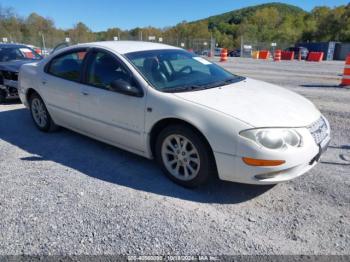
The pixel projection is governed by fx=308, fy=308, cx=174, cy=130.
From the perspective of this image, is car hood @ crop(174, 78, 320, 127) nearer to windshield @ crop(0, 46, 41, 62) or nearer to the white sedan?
the white sedan

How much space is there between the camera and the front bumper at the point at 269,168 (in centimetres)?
289

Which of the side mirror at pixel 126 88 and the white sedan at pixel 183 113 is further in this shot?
the side mirror at pixel 126 88

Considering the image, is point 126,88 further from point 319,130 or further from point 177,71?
point 319,130

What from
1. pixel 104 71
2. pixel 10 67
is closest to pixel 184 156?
pixel 104 71

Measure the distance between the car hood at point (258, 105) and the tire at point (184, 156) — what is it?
1.24 ft

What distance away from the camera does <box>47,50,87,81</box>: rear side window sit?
4.41 m

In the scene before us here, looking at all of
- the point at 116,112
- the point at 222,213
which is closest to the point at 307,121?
the point at 222,213

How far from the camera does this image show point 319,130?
3.29m

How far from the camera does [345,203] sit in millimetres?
3135

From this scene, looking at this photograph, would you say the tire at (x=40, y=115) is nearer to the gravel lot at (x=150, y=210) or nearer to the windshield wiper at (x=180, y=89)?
the gravel lot at (x=150, y=210)

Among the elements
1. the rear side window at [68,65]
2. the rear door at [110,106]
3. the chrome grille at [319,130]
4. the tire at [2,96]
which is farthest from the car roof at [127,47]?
the tire at [2,96]

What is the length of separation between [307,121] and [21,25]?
53.1 metres

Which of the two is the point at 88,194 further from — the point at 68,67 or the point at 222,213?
the point at 68,67

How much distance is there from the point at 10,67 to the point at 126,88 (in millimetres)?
5148
